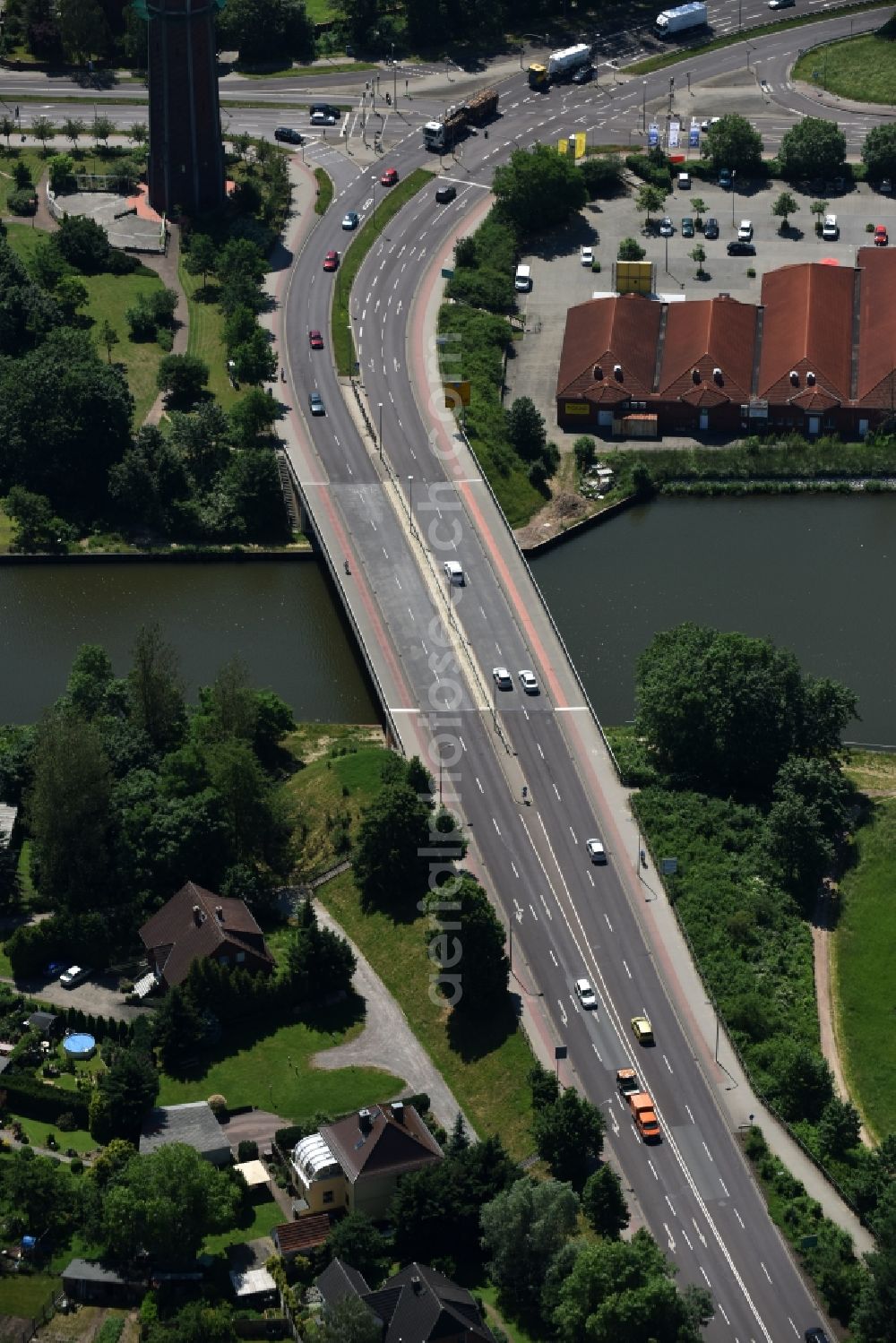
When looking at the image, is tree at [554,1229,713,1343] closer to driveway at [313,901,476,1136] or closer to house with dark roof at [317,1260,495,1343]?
house with dark roof at [317,1260,495,1343]

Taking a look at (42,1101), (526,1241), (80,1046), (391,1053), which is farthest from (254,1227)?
(80,1046)

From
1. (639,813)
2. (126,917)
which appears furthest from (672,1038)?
(126,917)

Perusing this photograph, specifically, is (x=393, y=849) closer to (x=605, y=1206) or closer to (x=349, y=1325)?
(x=605, y=1206)

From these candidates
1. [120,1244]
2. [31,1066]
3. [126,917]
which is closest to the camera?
[120,1244]

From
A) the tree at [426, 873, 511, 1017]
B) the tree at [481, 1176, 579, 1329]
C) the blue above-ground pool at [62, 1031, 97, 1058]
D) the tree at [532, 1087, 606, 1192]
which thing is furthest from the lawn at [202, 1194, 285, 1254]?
the tree at [426, 873, 511, 1017]

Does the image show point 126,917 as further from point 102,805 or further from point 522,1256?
point 522,1256

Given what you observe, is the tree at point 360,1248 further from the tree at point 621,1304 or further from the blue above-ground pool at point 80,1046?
the blue above-ground pool at point 80,1046
